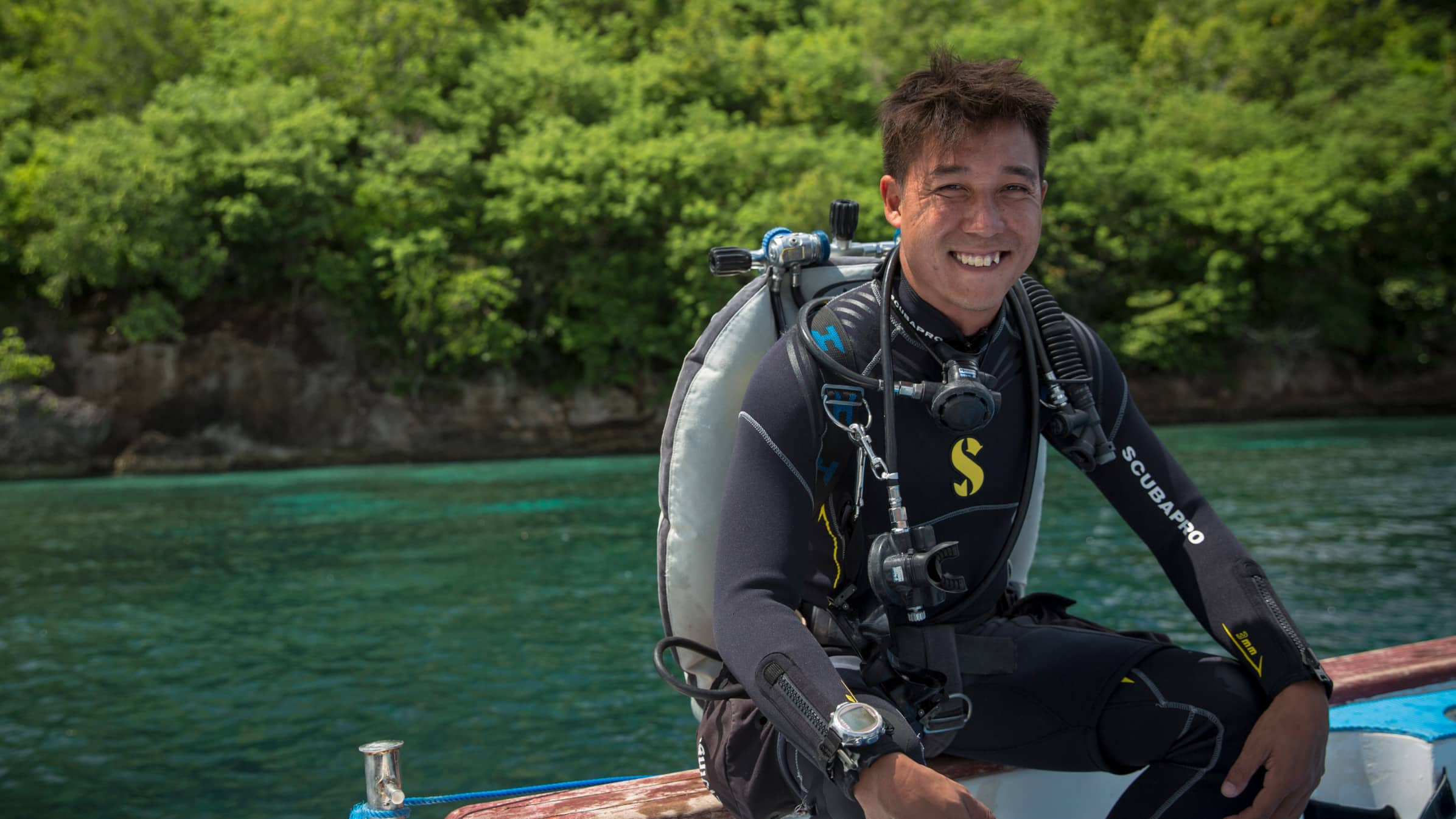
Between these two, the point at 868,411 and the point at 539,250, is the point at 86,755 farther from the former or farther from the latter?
the point at 539,250

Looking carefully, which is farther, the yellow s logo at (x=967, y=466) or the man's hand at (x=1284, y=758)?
the yellow s logo at (x=967, y=466)

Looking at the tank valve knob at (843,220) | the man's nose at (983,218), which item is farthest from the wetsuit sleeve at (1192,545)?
the tank valve knob at (843,220)

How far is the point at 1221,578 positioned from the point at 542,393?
24.6 meters

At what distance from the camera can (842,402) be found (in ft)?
6.29

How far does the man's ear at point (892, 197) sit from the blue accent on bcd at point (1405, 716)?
144 cm

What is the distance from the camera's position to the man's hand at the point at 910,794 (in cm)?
Answer: 153

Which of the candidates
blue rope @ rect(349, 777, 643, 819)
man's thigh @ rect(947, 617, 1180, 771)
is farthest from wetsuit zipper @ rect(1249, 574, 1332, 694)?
blue rope @ rect(349, 777, 643, 819)

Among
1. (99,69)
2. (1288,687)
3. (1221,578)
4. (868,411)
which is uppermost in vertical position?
(99,69)

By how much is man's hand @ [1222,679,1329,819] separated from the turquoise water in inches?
137

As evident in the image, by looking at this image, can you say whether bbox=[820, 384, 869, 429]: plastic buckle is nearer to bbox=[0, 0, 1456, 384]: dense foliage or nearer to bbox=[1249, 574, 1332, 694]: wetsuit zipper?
bbox=[1249, 574, 1332, 694]: wetsuit zipper

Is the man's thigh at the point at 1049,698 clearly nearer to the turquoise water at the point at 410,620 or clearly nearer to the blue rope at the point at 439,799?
the blue rope at the point at 439,799

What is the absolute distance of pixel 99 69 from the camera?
26.1 m

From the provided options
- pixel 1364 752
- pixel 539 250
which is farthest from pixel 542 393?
pixel 1364 752

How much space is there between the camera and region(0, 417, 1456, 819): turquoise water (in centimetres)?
529
